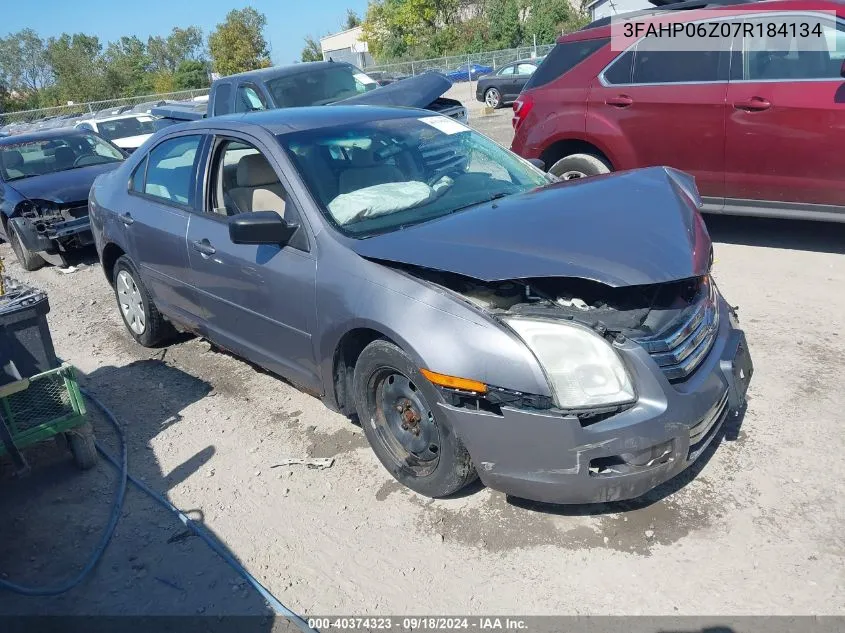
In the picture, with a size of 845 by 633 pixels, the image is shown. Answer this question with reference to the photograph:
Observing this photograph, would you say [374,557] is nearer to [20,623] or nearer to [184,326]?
[20,623]

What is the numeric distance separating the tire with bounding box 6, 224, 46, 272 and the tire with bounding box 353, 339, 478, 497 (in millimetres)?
7110

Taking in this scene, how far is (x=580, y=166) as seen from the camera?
670 cm

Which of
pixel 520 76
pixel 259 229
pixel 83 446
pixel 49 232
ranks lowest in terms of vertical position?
pixel 520 76

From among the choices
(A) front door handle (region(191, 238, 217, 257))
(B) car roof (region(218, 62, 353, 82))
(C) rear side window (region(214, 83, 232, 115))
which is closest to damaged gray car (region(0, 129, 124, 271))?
(C) rear side window (region(214, 83, 232, 115))

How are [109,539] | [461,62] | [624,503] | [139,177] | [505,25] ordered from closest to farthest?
[624,503]
[109,539]
[139,177]
[461,62]
[505,25]

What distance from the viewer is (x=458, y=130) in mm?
4578

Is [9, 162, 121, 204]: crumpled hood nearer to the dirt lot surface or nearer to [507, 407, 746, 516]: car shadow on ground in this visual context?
the dirt lot surface

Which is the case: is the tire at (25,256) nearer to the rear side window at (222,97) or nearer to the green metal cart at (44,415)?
the rear side window at (222,97)

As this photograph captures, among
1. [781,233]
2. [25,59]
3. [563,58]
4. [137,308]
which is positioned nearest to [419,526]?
[137,308]

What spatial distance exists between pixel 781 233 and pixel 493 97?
1869cm

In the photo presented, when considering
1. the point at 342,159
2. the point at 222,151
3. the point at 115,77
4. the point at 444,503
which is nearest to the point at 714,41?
the point at 342,159

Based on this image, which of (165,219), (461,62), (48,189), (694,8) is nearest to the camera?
(165,219)

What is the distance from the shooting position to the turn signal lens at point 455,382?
283cm

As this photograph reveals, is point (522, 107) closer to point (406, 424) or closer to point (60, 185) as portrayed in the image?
point (406, 424)
